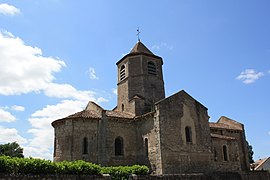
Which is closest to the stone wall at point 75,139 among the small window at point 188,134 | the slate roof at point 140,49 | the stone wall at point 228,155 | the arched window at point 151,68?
the small window at point 188,134

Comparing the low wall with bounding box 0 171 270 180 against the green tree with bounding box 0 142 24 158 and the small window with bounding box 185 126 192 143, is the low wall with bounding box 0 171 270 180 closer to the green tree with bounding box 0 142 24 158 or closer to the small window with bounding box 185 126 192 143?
the small window with bounding box 185 126 192 143

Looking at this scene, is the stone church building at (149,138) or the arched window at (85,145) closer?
the stone church building at (149,138)

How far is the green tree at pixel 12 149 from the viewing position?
50344 millimetres

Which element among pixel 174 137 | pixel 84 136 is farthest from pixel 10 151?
pixel 174 137

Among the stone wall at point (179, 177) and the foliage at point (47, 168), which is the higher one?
the foliage at point (47, 168)

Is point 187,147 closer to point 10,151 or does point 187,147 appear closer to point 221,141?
point 221,141

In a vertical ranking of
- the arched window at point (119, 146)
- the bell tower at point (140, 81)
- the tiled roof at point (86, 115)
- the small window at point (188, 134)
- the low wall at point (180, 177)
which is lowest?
the low wall at point (180, 177)

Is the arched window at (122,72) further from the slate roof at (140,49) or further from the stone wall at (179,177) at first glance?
the stone wall at (179,177)

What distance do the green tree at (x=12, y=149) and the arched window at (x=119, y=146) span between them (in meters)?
Answer: 32.9

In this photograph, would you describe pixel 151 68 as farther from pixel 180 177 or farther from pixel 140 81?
pixel 180 177

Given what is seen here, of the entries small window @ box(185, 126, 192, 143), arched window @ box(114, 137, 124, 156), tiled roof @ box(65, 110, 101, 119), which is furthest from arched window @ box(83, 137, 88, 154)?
small window @ box(185, 126, 192, 143)

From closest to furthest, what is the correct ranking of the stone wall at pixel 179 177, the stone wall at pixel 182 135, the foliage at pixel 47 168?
the foliage at pixel 47 168
the stone wall at pixel 179 177
the stone wall at pixel 182 135

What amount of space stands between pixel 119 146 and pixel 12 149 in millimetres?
34911

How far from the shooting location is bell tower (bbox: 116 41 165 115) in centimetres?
3009
